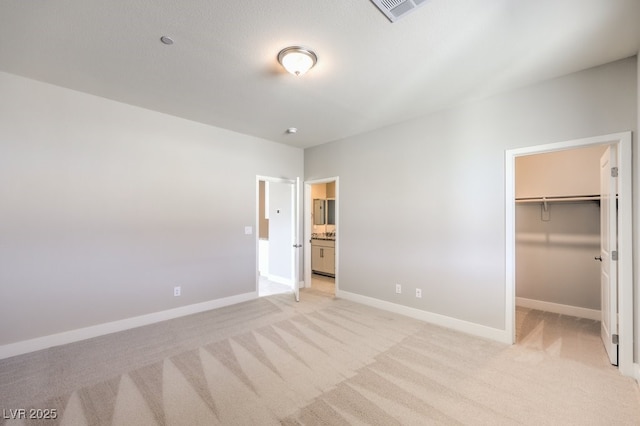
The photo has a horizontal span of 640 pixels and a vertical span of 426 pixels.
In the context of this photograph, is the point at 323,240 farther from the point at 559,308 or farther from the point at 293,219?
the point at 559,308

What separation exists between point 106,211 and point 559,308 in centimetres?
609

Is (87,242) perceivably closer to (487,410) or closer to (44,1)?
(44,1)

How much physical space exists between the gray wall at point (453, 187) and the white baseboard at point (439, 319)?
0.08 m

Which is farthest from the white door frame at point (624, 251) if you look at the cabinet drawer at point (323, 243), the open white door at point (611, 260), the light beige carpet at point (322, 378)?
the cabinet drawer at point (323, 243)

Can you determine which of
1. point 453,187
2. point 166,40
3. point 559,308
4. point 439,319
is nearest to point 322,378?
point 439,319

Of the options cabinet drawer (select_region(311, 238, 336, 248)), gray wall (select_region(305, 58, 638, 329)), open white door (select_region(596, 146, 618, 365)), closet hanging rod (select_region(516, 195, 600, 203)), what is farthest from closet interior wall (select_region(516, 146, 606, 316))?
cabinet drawer (select_region(311, 238, 336, 248))

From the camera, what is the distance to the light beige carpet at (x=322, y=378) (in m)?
1.88

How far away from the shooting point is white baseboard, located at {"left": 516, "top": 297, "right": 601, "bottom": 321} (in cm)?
363

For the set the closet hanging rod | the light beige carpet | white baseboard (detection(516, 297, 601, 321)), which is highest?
the closet hanging rod

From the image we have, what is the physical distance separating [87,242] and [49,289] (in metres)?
0.56

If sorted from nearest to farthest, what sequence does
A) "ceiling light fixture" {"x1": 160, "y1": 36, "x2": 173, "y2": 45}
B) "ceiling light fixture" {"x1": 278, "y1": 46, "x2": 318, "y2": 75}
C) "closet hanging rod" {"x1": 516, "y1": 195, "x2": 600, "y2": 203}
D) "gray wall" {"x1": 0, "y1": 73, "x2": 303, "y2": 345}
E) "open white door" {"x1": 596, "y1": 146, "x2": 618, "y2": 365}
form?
"ceiling light fixture" {"x1": 160, "y1": 36, "x2": 173, "y2": 45}, "ceiling light fixture" {"x1": 278, "y1": 46, "x2": 318, "y2": 75}, "open white door" {"x1": 596, "y1": 146, "x2": 618, "y2": 365}, "gray wall" {"x1": 0, "y1": 73, "x2": 303, "y2": 345}, "closet hanging rod" {"x1": 516, "y1": 195, "x2": 600, "y2": 203}

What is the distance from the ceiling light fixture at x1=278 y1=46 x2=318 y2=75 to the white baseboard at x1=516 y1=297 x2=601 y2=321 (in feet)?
14.8

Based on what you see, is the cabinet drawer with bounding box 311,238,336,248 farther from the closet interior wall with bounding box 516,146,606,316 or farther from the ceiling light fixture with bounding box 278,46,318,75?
the ceiling light fixture with bounding box 278,46,318,75

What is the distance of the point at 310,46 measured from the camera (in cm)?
219
